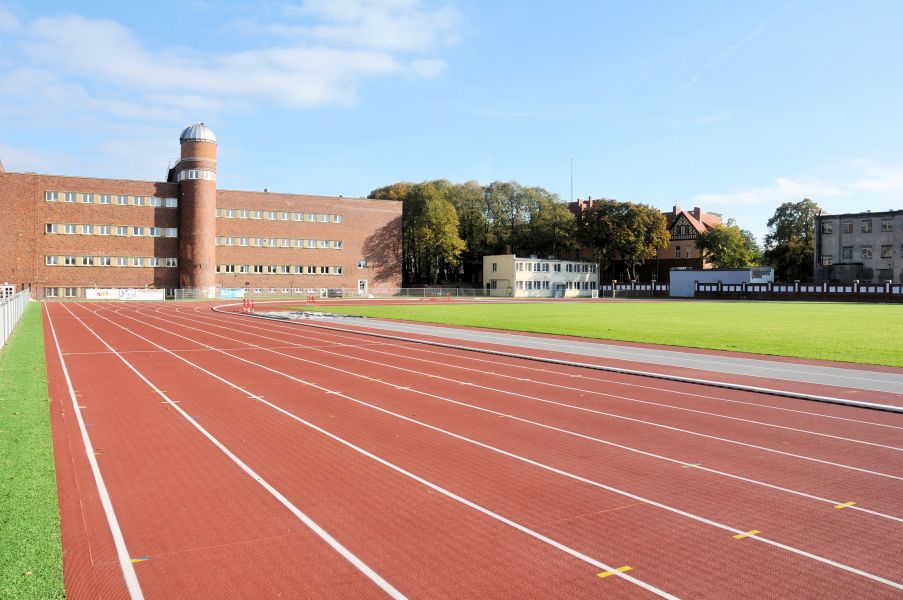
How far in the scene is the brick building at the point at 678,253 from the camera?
102 meters

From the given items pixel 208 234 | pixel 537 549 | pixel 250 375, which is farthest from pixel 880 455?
pixel 208 234

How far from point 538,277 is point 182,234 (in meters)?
45.4

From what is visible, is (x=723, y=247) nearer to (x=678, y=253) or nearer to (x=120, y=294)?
(x=678, y=253)

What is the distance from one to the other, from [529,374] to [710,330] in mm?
17096

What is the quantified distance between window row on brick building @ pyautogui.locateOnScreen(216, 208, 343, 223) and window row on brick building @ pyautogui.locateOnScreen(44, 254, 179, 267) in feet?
25.9

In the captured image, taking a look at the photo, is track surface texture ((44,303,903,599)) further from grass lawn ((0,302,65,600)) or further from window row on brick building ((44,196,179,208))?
window row on brick building ((44,196,179,208))

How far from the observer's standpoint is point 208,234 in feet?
238

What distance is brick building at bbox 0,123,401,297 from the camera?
67500 millimetres

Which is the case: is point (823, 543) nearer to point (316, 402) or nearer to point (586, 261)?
point (316, 402)

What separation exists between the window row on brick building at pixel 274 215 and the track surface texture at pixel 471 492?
6617 cm

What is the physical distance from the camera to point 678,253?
103 m

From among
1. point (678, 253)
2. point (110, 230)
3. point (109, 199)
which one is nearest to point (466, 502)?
point (110, 230)

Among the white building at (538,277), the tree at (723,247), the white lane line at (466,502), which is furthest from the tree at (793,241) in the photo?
the white lane line at (466,502)

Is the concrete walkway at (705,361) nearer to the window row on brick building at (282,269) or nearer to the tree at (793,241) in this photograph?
the window row on brick building at (282,269)
